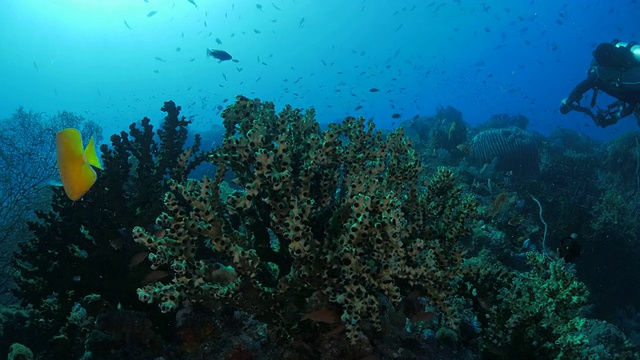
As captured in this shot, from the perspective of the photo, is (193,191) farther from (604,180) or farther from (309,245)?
(604,180)

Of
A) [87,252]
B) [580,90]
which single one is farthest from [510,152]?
[87,252]

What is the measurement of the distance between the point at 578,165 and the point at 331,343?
15.7m

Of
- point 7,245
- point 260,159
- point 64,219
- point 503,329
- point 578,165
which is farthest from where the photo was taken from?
point 578,165

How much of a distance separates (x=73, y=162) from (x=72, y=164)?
0.7 inches

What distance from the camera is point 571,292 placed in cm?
318

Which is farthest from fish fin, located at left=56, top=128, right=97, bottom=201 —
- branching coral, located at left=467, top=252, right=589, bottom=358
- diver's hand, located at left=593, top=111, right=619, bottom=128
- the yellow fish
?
diver's hand, located at left=593, top=111, right=619, bottom=128

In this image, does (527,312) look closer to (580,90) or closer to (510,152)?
(580,90)

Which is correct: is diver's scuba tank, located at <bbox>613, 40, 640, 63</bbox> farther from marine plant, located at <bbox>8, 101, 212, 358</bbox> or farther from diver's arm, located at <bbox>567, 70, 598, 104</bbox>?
marine plant, located at <bbox>8, 101, 212, 358</bbox>

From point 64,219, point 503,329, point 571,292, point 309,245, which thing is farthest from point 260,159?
point 571,292

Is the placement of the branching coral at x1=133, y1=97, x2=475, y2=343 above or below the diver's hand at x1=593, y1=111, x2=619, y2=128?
below

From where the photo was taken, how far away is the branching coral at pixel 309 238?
233cm

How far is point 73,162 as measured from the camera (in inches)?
Result: 88.7

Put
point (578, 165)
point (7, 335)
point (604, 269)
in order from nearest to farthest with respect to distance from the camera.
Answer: point (7, 335) → point (604, 269) → point (578, 165)

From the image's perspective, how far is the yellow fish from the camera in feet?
7.26
